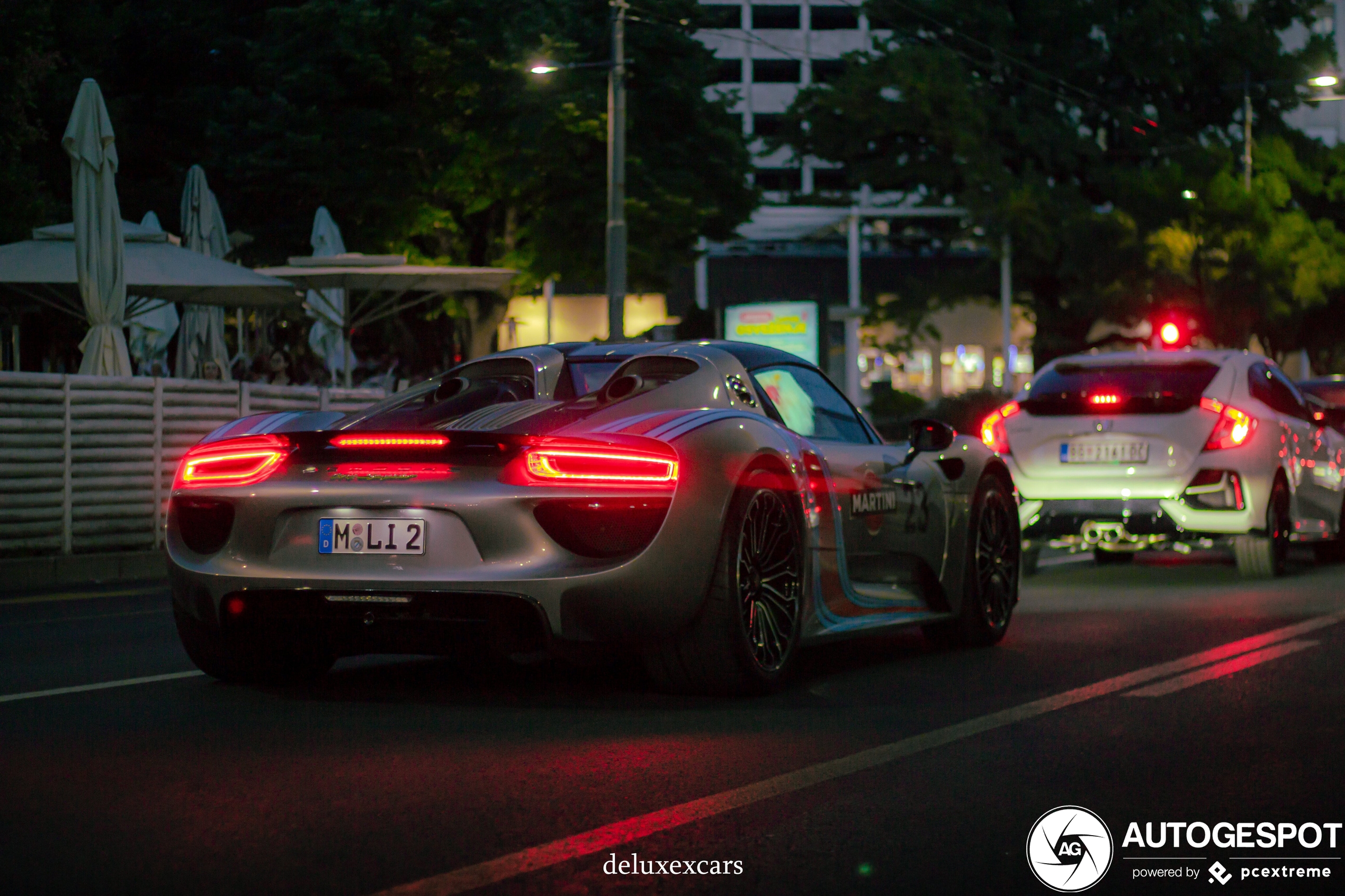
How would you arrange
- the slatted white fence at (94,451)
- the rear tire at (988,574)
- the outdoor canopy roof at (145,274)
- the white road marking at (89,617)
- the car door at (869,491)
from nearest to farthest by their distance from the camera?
the car door at (869,491)
the rear tire at (988,574)
the white road marking at (89,617)
the slatted white fence at (94,451)
the outdoor canopy roof at (145,274)

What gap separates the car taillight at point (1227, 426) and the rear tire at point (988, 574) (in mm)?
3813

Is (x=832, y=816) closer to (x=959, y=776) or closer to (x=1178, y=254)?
(x=959, y=776)

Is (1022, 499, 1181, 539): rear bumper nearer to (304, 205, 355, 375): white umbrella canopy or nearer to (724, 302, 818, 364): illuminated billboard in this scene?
(724, 302, 818, 364): illuminated billboard

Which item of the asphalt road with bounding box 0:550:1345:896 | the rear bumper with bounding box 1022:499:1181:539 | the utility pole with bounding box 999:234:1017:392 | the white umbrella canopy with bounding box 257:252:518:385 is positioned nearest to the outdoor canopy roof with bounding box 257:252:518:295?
A: the white umbrella canopy with bounding box 257:252:518:385

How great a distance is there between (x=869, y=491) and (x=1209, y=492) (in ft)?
17.9

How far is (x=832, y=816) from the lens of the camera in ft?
16.4

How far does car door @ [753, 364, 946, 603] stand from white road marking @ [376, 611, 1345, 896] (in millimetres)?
950

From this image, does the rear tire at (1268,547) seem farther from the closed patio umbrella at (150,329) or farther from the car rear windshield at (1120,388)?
the closed patio umbrella at (150,329)

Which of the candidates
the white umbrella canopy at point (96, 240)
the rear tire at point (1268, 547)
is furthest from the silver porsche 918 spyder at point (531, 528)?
the white umbrella canopy at point (96, 240)

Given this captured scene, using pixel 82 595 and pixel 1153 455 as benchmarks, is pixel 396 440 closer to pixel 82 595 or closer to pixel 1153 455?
pixel 1153 455

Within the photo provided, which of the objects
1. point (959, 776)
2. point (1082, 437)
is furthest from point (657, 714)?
point (1082, 437)

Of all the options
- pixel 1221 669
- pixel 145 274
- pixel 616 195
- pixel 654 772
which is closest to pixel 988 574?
pixel 1221 669

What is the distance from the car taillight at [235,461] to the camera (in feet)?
22.3

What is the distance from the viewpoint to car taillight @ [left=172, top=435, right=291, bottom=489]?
6801mm
